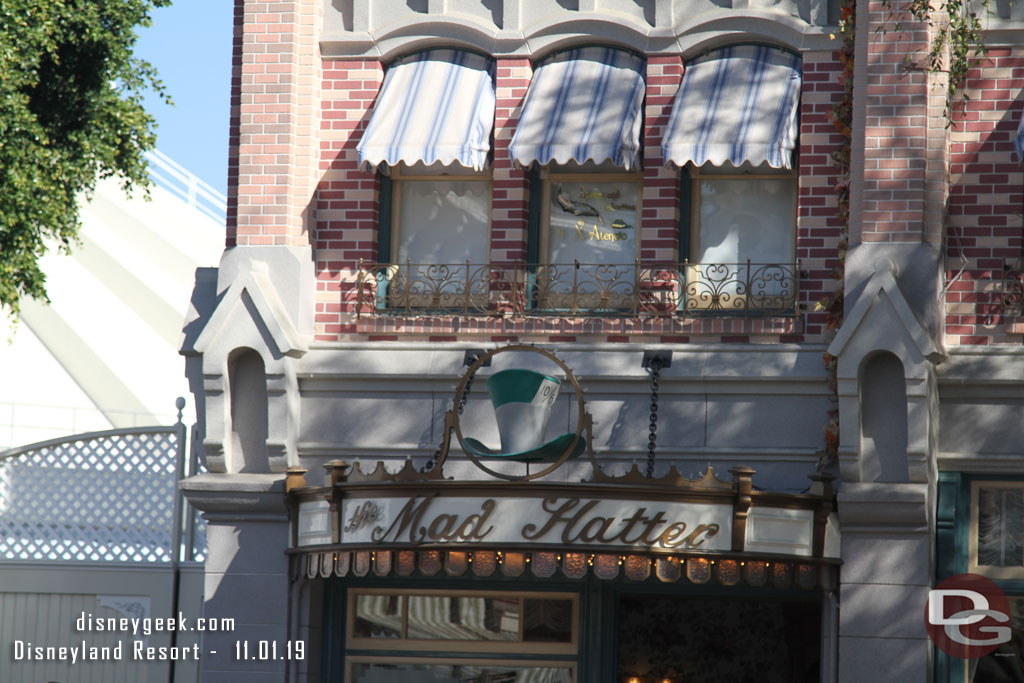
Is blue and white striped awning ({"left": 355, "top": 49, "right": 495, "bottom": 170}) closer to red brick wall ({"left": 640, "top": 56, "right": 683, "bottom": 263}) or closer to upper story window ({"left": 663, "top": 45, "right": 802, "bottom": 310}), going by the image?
red brick wall ({"left": 640, "top": 56, "right": 683, "bottom": 263})

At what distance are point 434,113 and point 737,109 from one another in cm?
260

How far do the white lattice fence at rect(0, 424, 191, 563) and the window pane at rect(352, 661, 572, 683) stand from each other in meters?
2.63

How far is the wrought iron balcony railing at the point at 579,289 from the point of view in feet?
41.7

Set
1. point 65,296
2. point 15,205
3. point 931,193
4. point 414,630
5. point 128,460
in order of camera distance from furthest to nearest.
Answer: point 65,296 < point 15,205 < point 128,460 < point 414,630 < point 931,193

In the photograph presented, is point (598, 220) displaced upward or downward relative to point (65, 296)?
downward

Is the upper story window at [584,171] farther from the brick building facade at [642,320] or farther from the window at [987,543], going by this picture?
the window at [987,543]

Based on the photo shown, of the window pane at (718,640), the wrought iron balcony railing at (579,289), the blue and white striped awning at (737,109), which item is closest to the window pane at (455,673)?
the window pane at (718,640)

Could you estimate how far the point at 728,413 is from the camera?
40.9ft

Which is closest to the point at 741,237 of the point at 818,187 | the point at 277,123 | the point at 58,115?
the point at 818,187

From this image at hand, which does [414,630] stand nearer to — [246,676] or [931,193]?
[246,676]

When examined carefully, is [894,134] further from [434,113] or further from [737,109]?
[434,113]

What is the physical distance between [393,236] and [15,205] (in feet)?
19.2

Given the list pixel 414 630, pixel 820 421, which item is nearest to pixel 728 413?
pixel 820 421

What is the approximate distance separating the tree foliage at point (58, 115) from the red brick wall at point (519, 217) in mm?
4886
